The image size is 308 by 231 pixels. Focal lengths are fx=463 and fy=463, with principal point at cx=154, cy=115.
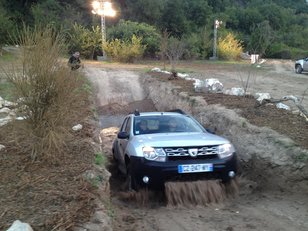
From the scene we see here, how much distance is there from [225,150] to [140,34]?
138 feet

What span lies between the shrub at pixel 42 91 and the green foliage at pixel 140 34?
39.6m

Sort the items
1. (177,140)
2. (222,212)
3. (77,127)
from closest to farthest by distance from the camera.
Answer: (222,212), (177,140), (77,127)

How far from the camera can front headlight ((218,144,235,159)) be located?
25.6 ft

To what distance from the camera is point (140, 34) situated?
48.9 m

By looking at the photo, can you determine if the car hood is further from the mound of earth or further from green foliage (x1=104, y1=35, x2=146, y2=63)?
green foliage (x1=104, y1=35, x2=146, y2=63)

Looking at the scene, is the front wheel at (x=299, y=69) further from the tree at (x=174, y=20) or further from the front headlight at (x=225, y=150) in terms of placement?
the tree at (x=174, y=20)

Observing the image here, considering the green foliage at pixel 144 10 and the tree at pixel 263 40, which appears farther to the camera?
the green foliage at pixel 144 10

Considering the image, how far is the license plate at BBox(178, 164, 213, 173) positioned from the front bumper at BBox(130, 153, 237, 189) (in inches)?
2.2

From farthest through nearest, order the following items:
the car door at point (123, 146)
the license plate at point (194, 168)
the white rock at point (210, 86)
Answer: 1. the white rock at point (210, 86)
2. the car door at point (123, 146)
3. the license plate at point (194, 168)

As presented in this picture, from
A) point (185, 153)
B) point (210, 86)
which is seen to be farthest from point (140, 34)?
point (185, 153)

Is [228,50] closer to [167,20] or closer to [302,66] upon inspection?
[302,66]

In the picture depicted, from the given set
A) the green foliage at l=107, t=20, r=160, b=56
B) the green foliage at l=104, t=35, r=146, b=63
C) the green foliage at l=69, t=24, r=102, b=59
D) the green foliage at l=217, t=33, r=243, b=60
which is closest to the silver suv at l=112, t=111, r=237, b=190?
the green foliage at l=104, t=35, r=146, b=63

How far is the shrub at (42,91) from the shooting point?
6910 mm

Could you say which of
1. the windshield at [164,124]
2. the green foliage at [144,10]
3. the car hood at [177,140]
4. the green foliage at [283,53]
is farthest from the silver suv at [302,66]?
the green foliage at [144,10]
